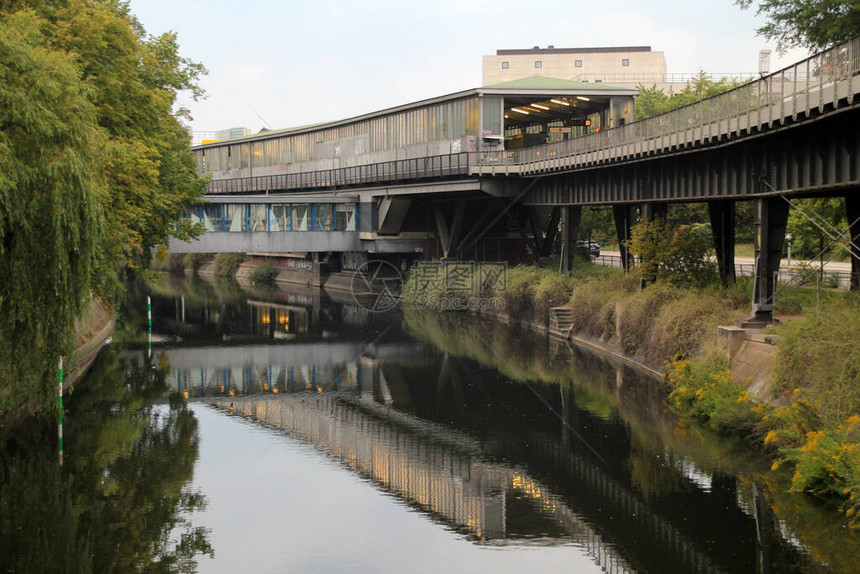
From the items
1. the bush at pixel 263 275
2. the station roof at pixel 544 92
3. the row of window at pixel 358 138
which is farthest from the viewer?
the bush at pixel 263 275

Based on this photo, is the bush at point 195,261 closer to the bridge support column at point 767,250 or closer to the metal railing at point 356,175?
the metal railing at point 356,175

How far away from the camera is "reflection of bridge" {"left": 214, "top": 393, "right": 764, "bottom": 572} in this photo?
17.1 metres

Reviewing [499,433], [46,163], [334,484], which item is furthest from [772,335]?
[46,163]

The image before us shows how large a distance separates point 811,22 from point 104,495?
36161mm

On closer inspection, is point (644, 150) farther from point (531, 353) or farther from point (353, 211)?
point (353, 211)

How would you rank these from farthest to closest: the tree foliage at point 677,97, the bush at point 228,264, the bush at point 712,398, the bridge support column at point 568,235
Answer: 1. the bush at point 228,264
2. the tree foliage at point 677,97
3. the bridge support column at point 568,235
4. the bush at point 712,398

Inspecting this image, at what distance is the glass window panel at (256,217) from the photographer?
6288 cm

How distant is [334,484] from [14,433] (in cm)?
900

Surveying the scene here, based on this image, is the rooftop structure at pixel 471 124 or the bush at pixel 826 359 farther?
the rooftop structure at pixel 471 124

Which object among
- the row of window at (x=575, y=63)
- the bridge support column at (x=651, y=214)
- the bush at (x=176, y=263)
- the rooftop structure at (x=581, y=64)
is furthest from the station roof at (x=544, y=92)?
the row of window at (x=575, y=63)

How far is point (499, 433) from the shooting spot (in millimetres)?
25000

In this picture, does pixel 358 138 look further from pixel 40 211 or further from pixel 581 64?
pixel 581 64

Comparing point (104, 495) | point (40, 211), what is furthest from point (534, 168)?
point (40, 211)

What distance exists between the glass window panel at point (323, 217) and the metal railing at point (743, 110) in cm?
2646
